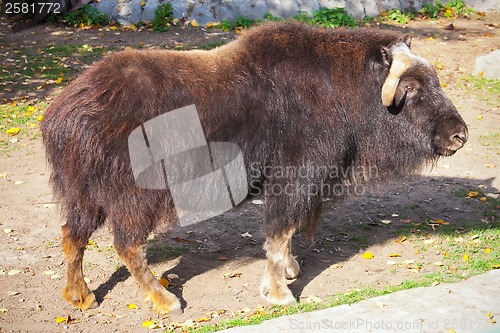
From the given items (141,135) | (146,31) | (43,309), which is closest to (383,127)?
(141,135)

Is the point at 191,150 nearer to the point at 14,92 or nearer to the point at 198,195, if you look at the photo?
the point at 198,195

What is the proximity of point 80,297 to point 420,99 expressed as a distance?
10.3 feet

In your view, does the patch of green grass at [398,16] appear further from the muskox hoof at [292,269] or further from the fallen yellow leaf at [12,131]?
the muskox hoof at [292,269]

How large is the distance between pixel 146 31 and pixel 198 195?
840cm

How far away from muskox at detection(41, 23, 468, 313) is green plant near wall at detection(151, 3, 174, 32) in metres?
7.85

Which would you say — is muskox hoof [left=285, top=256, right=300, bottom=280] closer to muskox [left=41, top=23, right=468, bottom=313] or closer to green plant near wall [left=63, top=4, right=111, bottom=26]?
muskox [left=41, top=23, right=468, bottom=313]

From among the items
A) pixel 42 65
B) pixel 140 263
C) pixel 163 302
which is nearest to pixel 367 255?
pixel 163 302

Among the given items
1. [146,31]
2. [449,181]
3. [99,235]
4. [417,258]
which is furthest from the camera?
[146,31]

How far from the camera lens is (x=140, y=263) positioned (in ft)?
16.5

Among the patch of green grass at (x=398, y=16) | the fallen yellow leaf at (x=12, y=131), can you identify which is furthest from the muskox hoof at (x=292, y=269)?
the patch of green grass at (x=398, y=16)

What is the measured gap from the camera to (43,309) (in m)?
5.19

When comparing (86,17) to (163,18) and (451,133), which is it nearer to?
(163,18)

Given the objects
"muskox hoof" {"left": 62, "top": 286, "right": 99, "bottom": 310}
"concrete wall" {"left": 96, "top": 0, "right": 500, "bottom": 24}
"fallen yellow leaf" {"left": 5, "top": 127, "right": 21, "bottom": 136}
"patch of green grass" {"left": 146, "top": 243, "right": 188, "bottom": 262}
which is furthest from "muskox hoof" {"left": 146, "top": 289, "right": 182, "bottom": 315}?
"concrete wall" {"left": 96, "top": 0, "right": 500, "bottom": 24}

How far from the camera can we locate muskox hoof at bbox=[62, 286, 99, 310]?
5.21m
